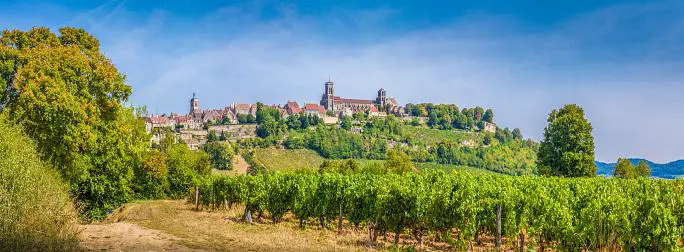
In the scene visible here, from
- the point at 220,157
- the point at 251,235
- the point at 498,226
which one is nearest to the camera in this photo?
the point at 498,226

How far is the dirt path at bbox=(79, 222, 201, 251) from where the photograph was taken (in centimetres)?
1578

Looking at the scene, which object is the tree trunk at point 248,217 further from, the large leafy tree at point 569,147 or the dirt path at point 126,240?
the large leafy tree at point 569,147

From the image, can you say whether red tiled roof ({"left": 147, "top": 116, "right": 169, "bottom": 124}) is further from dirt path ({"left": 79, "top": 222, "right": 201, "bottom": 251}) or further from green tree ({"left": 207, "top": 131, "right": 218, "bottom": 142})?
dirt path ({"left": 79, "top": 222, "right": 201, "bottom": 251})

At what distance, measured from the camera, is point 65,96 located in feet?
78.9

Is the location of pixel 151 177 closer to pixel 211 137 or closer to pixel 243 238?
pixel 243 238

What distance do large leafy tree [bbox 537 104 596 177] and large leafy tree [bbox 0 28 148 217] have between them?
34.1 metres

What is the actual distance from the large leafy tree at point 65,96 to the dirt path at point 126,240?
3.22m

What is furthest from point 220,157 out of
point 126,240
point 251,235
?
point 126,240

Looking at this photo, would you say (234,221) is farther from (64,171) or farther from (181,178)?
(181,178)

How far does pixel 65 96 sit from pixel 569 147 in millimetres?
38380

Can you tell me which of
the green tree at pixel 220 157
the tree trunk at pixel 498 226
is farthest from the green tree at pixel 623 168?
the green tree at pixel 220 157

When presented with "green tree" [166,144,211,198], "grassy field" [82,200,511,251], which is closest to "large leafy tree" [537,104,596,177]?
"grassy field" [82,200,511,251]

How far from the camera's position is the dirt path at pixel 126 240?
51.8ft

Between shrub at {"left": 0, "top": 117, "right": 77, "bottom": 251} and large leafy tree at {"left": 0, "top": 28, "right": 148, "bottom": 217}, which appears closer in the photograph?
shrub at {"left": 0, "top": 117, "right": 77, "bottom": 251}
